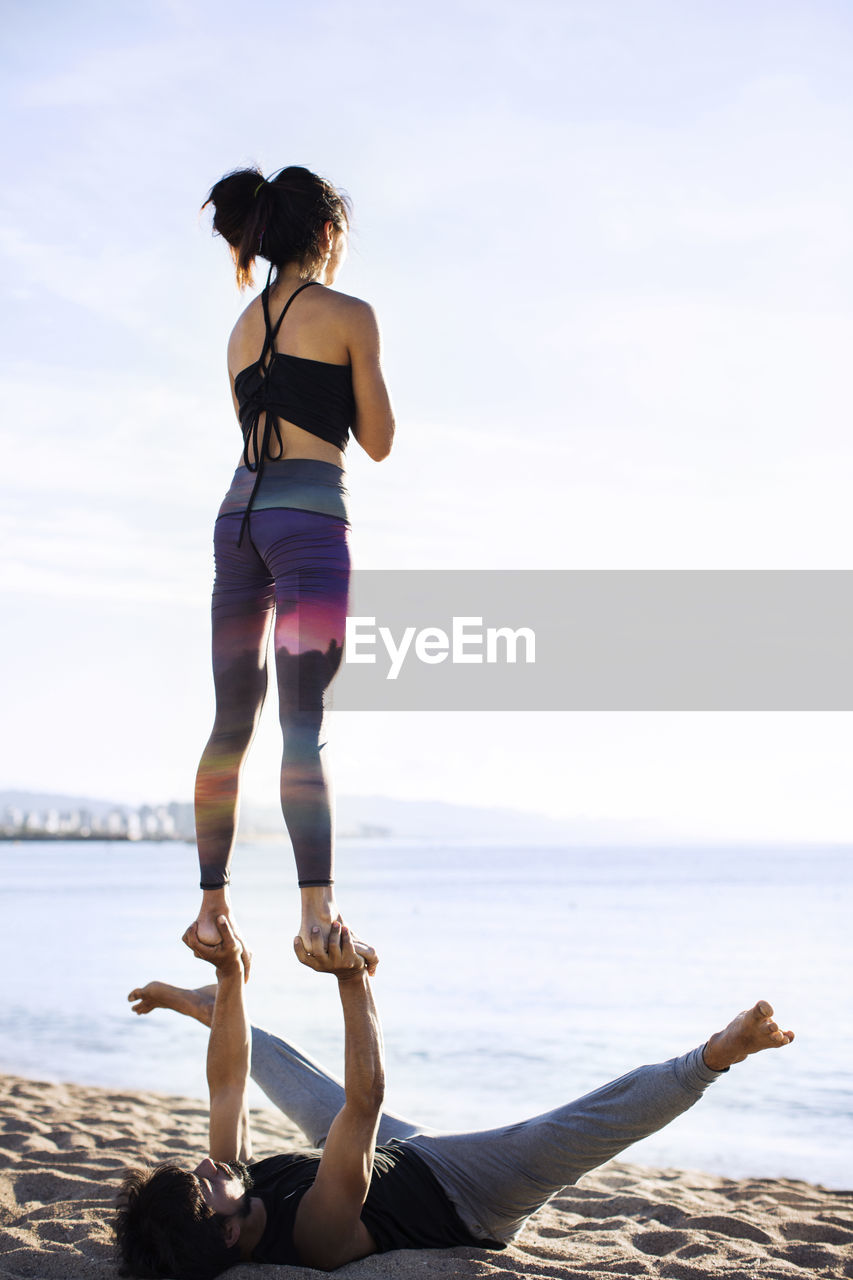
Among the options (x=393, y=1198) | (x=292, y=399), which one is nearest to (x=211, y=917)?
(x=393, y=1198)

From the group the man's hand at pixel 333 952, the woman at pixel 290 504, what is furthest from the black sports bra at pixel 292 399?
the man's hand at pixel 333 952

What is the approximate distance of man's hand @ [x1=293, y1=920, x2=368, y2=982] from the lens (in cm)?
247

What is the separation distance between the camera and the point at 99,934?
25.4 metres

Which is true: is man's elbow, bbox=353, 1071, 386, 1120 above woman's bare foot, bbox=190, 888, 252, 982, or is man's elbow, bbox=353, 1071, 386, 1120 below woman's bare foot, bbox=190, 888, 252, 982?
below

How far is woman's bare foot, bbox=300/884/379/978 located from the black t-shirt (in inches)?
35.0

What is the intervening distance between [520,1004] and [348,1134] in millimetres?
12630

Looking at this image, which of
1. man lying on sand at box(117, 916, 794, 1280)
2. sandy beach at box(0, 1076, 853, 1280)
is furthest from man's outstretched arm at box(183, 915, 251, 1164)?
sandy beach at box(0, 1076, 853, 1280)

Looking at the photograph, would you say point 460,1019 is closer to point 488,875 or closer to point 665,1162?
point 665,1162

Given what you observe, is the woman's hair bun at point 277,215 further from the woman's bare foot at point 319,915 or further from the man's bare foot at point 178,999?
the man's bare foot at point 178,999

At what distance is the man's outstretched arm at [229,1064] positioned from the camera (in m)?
3.04

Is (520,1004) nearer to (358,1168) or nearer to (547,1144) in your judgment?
(547,1144)

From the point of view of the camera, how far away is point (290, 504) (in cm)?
267

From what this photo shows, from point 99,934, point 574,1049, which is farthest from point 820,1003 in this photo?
point 99,934

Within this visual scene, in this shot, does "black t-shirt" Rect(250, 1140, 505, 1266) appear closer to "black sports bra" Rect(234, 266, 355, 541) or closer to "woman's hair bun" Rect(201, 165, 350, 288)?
→ "black sports bra" Rect(234, 266, 355, 541)
